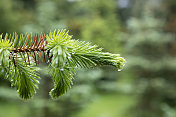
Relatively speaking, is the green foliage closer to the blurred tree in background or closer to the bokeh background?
the bokeh background

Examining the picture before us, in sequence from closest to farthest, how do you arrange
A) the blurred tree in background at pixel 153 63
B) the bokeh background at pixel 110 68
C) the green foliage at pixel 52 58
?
the green foliage at pixel 52 58 < the bokeh background at pixel 110 68 < the blurred tree in background at pixel 153 63

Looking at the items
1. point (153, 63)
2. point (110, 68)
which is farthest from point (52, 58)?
point (110, 68)

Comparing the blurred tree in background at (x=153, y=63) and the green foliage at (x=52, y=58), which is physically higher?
the blurred tree in background at (x=153, y=63)

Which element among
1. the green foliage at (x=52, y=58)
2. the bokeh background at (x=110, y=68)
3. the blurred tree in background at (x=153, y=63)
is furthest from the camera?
the blurred tree in background at (x=153, y=63)

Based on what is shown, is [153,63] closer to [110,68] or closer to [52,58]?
[110,68]

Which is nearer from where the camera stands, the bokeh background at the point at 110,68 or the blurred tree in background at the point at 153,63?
the bokeh background at the point at 110,68

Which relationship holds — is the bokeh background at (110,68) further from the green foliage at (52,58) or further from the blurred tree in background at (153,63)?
the green foliage at (52,58)

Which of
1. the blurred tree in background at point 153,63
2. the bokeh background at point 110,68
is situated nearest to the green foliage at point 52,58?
the bokeh background at point 110,68
